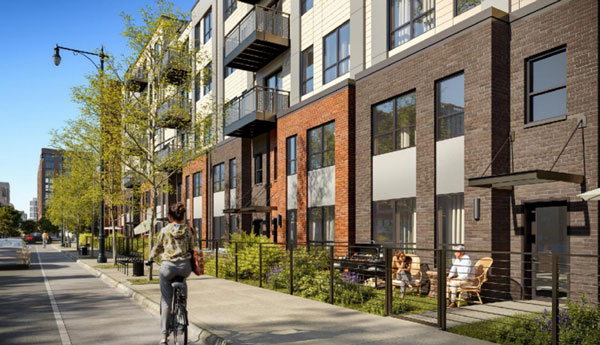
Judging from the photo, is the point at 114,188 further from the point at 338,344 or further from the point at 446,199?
the point at 338,344

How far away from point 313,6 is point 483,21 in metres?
9.77

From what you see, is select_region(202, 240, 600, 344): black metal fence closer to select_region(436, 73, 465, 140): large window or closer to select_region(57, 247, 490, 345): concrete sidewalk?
select_region(57, 247, 490, 345): concrete sidewalk

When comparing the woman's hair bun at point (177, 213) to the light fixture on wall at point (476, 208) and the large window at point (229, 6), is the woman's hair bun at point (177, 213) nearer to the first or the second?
the light fixture on wall at point (476, 208)

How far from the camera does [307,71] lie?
69.9 ft

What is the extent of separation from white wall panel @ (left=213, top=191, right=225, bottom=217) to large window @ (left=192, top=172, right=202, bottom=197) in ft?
9.51

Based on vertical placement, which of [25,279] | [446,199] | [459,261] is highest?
[446,199]

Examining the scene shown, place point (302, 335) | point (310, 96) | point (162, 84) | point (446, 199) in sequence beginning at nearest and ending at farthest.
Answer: point (302, 335)
point (446, 199)
point (162, 84)
point (310, 96)

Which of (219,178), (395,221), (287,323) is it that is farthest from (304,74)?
(287,323)

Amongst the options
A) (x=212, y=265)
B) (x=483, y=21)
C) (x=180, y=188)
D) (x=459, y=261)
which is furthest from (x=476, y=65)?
(x=180, y=188)

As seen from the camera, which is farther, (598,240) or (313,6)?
(313,6)

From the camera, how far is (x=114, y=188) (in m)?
28.2

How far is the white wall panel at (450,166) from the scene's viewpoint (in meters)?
13.1

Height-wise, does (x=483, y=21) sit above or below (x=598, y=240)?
above

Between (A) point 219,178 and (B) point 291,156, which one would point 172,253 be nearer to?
(B) point 291,156
